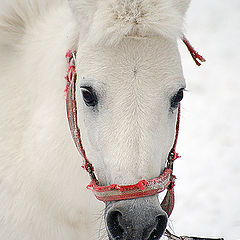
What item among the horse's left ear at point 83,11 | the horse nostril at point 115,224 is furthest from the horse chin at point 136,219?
the horse's left ear at point 83,11

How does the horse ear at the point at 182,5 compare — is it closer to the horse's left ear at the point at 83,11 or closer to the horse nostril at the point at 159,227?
the horse's left ear at the point at 83,11

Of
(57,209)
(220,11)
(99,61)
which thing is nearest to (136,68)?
(99,61)

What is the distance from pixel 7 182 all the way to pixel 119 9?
1.21m

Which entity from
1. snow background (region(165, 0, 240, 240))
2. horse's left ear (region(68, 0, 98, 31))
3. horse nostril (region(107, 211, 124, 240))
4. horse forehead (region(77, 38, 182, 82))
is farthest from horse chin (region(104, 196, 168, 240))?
snow background (region(165, 0, 240, 240))

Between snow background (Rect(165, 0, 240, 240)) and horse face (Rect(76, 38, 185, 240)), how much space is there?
2052 millimetres

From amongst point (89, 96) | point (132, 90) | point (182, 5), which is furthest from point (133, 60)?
point (182, 5)

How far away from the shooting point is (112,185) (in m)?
1.58

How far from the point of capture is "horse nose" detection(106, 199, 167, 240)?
1.50 meters

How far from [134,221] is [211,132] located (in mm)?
3264

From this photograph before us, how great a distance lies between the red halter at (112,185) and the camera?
5.01 feet

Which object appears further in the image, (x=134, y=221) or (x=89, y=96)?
(x=89, y=96)

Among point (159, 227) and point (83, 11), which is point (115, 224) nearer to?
point (159, 227)

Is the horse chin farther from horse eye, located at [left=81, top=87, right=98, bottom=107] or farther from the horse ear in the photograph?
the horse ear

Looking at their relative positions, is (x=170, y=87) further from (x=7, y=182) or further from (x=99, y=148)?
(x=7, y=182)
